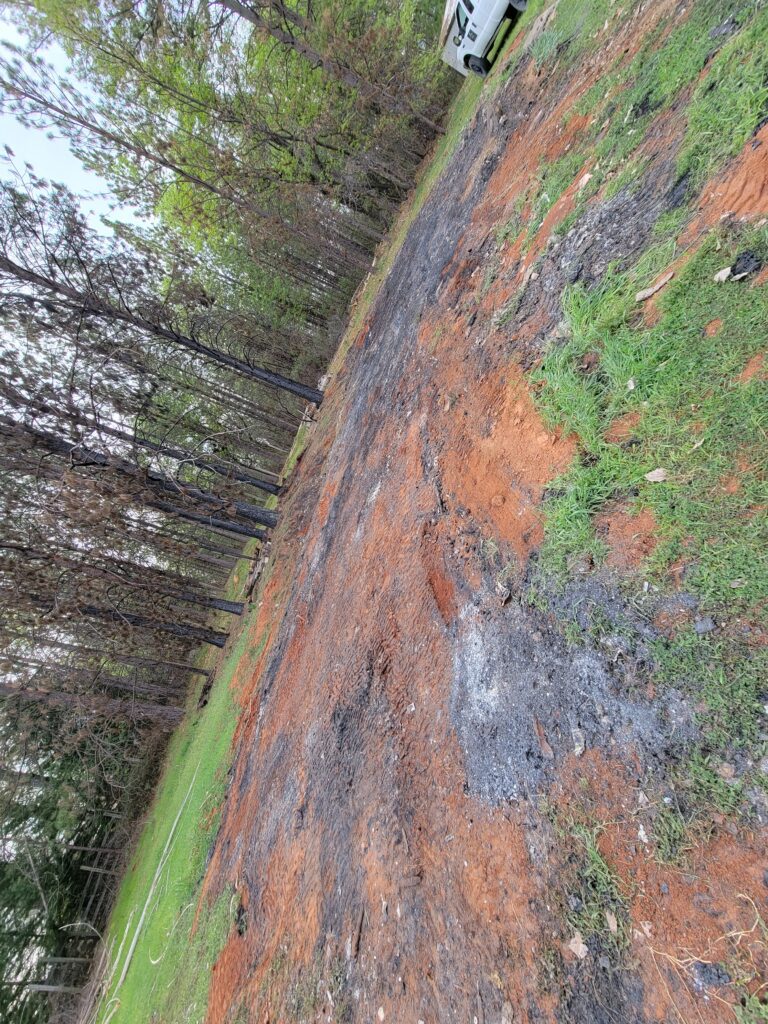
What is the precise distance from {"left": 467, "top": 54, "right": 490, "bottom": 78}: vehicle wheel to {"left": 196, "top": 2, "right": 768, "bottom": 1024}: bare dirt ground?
2171mm

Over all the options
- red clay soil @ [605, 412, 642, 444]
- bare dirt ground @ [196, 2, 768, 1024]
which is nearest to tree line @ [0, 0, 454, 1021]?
bare dirt ground @ [196, 2, 768, 1024]

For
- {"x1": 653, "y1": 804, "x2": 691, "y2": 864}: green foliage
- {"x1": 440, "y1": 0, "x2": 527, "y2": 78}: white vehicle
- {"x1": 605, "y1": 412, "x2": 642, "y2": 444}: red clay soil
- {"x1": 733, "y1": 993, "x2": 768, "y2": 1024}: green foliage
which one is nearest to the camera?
{"x1": 733, "y1": 993, "x2": 768, "y2": 1024}: green foliage

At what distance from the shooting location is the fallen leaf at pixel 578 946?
2.39m

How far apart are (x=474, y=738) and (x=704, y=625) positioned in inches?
67.7

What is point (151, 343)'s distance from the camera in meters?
10.9

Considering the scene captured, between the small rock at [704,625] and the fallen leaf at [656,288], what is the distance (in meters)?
2.13

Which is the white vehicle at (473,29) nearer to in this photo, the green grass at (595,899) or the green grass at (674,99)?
the green grass at (674,99)

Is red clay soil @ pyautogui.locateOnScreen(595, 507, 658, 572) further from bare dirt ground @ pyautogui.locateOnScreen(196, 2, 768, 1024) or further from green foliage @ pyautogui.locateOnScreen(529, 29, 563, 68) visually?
green foliage @ pyautogui.locateOnScreen(529, 29, 563, 68)

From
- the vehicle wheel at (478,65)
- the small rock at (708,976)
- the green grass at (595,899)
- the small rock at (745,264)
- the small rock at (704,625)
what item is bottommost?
the green grass at (595,899)

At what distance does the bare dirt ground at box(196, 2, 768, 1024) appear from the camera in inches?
94.1

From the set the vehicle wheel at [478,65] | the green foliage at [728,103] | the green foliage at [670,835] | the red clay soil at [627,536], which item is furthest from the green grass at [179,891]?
the vehicle wheel at [478,65]

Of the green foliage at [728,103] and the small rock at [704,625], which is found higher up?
the green foliage at [728,103]

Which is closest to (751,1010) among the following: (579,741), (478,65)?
(579,741)

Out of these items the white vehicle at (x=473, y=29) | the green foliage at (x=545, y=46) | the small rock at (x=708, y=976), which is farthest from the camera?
the white vehicle at (x=473, y=29)
